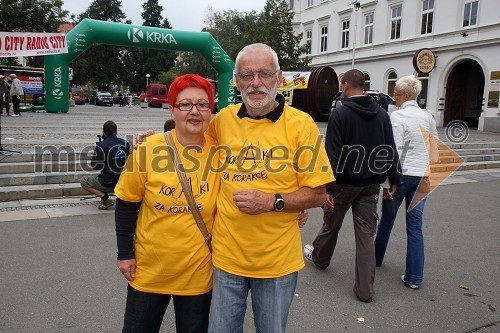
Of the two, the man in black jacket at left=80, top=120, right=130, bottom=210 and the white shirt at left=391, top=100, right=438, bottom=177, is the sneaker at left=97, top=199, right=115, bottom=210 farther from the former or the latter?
the white shirt at left=391, top=100, right=438, bottom=177

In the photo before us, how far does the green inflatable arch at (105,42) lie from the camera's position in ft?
56.9

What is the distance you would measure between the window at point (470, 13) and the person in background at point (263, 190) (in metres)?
24.1

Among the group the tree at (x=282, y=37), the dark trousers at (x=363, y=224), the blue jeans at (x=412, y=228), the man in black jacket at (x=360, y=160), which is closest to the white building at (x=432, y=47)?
the tree at (x=282, y=37)

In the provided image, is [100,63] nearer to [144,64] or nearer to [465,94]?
[144,64]

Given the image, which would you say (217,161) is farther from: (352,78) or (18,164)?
(18,164)

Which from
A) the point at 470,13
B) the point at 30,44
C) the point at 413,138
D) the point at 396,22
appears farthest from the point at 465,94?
the point at 413,138

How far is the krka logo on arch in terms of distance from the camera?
1784 centimetres

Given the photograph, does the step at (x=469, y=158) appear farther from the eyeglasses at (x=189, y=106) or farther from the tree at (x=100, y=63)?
the tree at (x=100, y=63)

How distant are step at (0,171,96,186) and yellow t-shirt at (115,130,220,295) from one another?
6.15 meters

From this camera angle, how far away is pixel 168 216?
79.6 inches

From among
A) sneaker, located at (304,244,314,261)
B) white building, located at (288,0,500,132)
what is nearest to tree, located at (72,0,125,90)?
white building, located at (288,0,500,132)

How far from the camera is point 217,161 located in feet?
6.96

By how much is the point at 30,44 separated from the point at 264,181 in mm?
16577

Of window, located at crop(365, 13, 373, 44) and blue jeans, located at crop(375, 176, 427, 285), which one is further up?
window, located at crop(365, 13, 373, 44)
